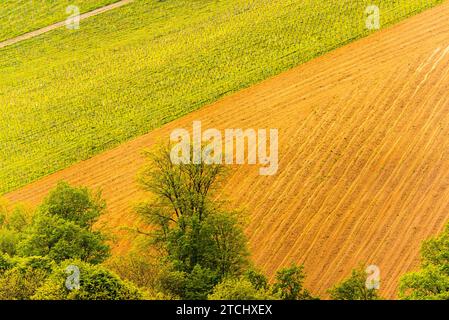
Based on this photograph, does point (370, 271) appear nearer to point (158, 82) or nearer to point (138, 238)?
point (138, 238)

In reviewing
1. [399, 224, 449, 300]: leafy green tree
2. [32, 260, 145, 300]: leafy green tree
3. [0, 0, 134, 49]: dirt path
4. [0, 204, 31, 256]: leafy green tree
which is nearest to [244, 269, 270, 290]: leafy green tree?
[32, 260, 145, 300]: leafy green tree

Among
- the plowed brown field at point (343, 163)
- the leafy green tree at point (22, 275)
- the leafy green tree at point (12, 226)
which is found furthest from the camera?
the plowed brown field at point (343, 163)

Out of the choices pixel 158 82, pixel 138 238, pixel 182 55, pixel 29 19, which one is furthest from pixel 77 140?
pixel 29 19

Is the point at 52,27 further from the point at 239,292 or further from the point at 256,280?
the point at 239,292

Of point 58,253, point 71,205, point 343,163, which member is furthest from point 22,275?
point 343,163

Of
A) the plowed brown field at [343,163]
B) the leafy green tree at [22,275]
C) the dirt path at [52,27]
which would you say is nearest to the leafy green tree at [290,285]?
the plowed brown field at [343,163]

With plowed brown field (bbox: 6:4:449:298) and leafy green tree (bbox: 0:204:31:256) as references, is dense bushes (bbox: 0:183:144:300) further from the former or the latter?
plowed brown field (bbox: 6:4:449:298)

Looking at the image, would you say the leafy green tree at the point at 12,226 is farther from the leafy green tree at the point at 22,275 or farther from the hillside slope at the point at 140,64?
the hillside slope at the point at 140,64
